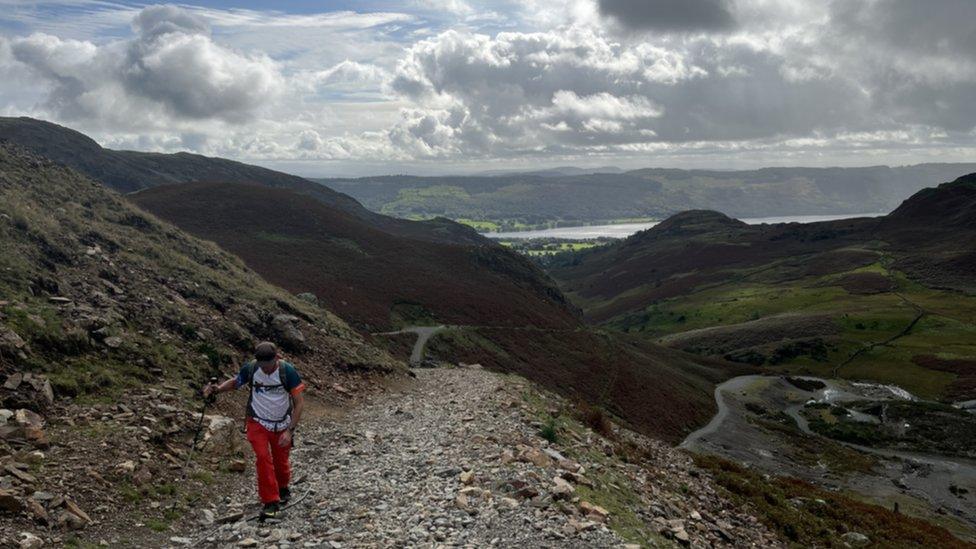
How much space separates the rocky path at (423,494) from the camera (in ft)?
37.4

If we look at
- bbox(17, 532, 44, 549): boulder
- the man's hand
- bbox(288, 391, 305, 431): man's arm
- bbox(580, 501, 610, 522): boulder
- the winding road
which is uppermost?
bbox(288, 391, 305, 431): man's arm

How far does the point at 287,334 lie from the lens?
32250 millimetres

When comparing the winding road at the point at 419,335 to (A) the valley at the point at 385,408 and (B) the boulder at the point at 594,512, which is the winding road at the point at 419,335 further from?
(B) the boulder at the point at 594,512

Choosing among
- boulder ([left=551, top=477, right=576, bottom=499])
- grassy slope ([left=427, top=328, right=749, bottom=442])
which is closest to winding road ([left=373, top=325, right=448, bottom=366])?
grassy slope ([left=427, top=328, right=749, bottom=442])

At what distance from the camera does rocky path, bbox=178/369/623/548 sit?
11.4 meters

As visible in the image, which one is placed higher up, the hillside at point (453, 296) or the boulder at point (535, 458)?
the boulder at point (535, 458)

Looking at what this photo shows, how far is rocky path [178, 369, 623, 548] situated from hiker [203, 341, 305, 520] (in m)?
0.81

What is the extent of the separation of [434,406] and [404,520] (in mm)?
15668

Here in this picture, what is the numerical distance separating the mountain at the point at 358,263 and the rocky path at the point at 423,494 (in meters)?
45.5

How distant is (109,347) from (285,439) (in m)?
11.2

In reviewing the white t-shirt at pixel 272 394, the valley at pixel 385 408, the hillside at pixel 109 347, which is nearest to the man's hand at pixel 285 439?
the white t-shirt at pixel 272 394

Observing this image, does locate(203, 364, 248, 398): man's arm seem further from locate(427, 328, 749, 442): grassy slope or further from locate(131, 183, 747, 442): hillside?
locate(131, 183, 747, 442): hillside

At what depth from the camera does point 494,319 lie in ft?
274

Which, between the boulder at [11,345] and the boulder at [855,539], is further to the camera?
the boulder at [855,539]
